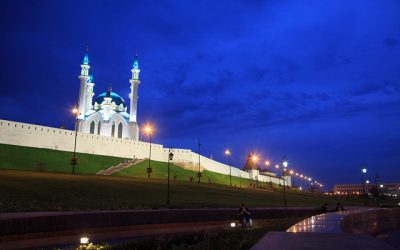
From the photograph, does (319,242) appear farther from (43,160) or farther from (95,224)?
(43,160)

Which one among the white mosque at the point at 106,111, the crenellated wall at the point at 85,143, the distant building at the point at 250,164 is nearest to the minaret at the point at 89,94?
the white mosque at the point at 106,111

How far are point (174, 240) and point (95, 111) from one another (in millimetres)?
96389

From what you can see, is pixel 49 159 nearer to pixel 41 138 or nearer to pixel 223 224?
pixel 41 138

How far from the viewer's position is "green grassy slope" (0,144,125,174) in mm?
60475

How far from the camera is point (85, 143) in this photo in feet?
268

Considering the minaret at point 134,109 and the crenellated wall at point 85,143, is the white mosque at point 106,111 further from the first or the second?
the crenellated wall at point 85,143

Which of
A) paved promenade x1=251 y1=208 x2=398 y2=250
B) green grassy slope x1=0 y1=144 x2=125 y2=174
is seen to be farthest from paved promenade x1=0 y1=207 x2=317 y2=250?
green grassy slope x1=0 y1=144 x2=125 y2=174

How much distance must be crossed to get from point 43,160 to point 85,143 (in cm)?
1628

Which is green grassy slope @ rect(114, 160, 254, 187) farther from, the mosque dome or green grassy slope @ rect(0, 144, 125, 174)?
the mosque dome

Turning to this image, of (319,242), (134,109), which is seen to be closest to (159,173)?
(134,109)

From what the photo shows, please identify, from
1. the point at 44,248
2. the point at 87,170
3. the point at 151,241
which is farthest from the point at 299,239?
the point at 87,170

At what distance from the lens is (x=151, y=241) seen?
35.7 feet

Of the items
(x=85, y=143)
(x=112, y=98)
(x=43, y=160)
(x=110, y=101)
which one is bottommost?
(x=43, y=160)

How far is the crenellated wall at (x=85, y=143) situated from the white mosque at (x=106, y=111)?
12357mm
